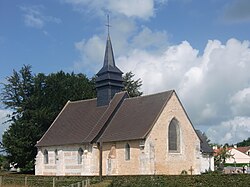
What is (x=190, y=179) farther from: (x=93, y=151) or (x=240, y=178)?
(x=93, y=151)

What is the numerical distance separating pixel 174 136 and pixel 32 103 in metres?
23.3

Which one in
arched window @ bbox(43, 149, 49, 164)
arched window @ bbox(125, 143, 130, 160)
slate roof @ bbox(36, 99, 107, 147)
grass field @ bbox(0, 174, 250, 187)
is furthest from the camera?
arched window @ bbox(43, 149, 49, 164)

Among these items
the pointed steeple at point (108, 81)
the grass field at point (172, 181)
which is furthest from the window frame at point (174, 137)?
the pointed steeple at point (108, 81)

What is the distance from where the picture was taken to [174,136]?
141 feet

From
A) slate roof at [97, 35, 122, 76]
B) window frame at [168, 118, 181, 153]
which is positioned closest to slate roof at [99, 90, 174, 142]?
window frame at [168, 118, 181, 153]

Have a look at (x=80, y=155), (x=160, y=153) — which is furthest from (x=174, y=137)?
(x=80, y=155)

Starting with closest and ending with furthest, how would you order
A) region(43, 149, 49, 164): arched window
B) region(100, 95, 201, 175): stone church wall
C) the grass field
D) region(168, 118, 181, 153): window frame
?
the grass field, region(100, 95, 201, 175): stone church wall, region(168, 118, 181, 153): window frame, region(43, 149, 49, 164): arched window

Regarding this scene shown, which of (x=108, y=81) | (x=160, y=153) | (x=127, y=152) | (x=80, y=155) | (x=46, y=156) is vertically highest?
(x=108, y=81)

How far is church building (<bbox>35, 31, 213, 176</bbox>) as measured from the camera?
Answer: 41062mm

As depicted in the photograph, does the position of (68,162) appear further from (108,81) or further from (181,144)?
(181,144)

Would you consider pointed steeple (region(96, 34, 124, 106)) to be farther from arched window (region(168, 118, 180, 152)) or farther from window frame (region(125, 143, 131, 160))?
arched window (region(168, 118, 180, 152))

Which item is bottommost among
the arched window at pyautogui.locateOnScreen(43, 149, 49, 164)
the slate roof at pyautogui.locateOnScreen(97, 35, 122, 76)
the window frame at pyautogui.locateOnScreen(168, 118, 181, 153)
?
the arched window at pyautogui.locateOnScreen(43, 149, 49, 164)

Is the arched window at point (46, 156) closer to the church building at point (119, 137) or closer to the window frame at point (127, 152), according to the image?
the church building at point (119, 137)

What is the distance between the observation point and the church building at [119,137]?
41062mm
